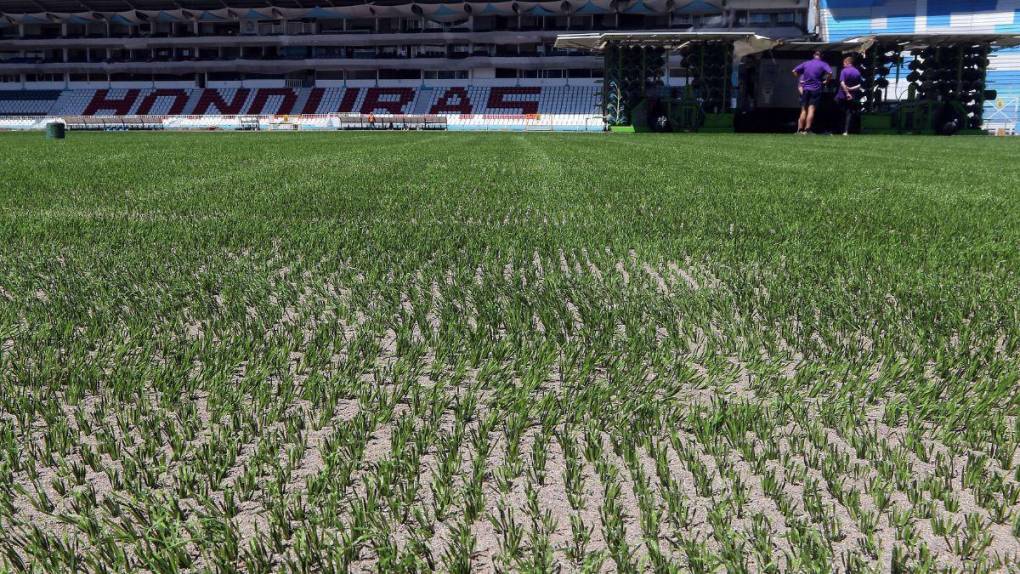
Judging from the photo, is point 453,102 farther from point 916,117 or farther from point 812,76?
point 812,76

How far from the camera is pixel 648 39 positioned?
75.0 feet

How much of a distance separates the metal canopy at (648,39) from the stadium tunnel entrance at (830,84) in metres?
0.03

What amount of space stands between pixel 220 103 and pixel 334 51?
7848 millimetres

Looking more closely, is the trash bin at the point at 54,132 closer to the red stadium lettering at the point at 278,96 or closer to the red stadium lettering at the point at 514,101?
the red stadium lettering at the point at 278,96

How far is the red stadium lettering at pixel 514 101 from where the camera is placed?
1824 inches

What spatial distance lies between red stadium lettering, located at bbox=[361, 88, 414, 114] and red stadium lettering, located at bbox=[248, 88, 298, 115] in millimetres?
4624

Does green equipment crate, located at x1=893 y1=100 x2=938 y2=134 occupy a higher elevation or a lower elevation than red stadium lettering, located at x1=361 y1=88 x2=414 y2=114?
lower

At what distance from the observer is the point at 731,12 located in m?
47.4

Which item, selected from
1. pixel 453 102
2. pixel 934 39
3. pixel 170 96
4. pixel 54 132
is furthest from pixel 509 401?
pixel 170 96

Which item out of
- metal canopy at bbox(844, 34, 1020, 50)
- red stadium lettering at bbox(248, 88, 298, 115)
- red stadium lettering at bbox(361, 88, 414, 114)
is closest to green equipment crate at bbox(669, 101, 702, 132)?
metal canopy at bbox(844, 34, 1020, 50)

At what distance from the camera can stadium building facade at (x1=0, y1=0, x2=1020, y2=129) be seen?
4684 cm

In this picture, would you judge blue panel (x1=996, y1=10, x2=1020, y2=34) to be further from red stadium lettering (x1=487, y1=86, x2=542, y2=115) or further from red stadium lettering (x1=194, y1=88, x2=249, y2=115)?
red stadium lettering (x1=194, y1=88, x2=249, y2=115)

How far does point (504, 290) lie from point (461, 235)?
50.6 inches

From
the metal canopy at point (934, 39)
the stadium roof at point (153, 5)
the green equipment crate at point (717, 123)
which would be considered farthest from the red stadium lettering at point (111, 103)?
the metal canopy at point (934, 39)
